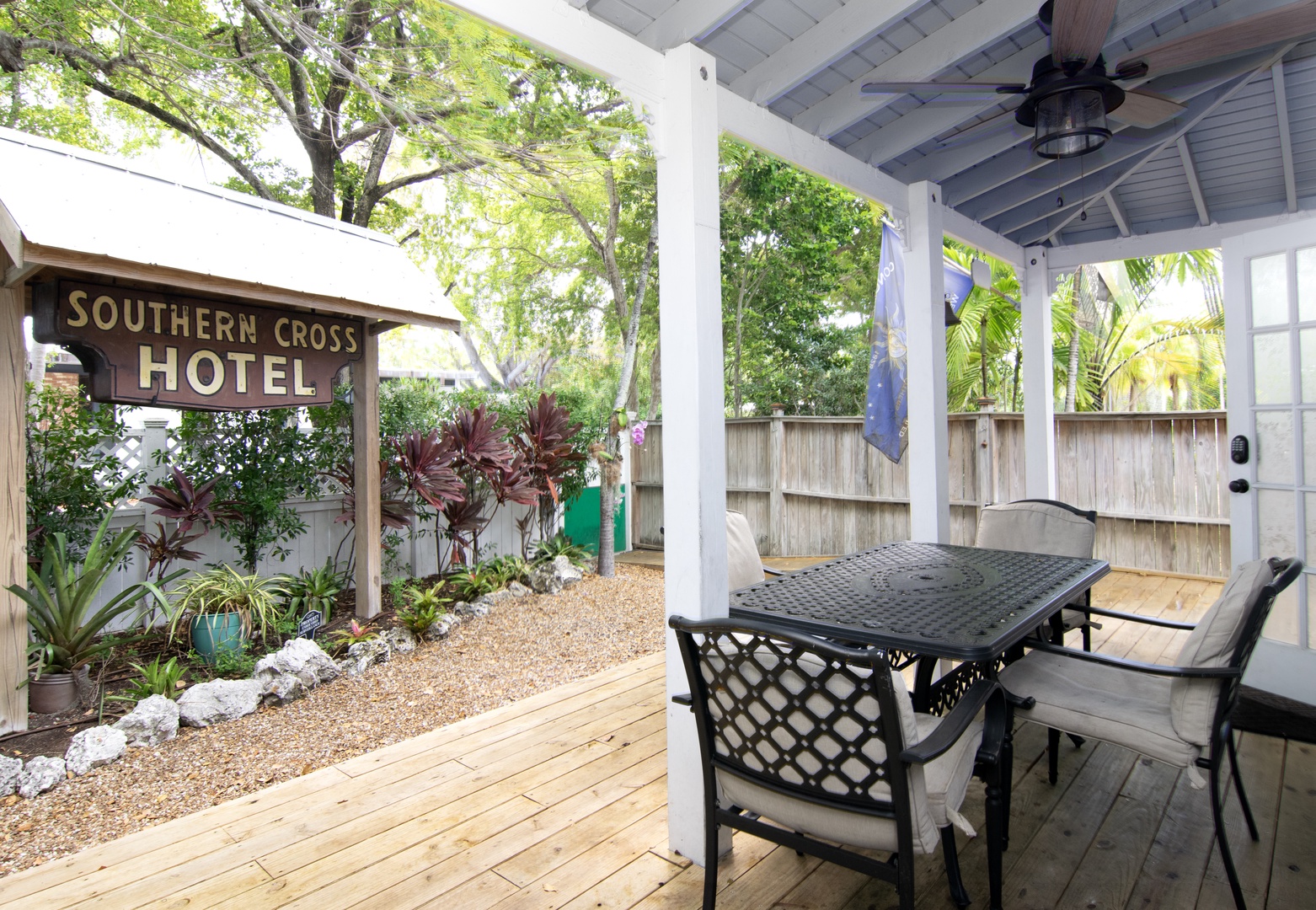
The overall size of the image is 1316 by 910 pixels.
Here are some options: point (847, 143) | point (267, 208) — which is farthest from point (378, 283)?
point (847, 143)

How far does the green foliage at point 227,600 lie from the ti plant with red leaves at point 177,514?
0.60 feet

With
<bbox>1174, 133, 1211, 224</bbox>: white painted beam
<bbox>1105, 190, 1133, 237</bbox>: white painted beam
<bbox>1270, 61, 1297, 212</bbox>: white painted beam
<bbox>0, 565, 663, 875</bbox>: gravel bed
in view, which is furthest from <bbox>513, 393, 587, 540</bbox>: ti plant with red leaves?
<bbox>1270, 61, 1297, 212</bbox>: white painted beam

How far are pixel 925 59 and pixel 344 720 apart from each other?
3.49m

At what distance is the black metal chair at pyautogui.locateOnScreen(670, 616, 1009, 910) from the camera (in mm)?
1358

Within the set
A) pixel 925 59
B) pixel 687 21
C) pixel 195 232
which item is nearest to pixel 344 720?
pixel 195 232

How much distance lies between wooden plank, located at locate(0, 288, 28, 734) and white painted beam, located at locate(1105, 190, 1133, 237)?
17.5 feet

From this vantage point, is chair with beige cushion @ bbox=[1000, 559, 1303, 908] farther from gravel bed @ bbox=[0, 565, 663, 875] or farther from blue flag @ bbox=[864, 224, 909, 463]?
gravel bed @ bbox=[0, 565, 663, 875]

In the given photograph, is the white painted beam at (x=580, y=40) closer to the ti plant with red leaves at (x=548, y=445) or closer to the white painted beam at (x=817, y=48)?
the white painted beam at (x=817, y=48)

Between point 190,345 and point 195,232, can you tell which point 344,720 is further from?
point 195,232

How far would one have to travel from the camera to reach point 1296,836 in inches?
82.0

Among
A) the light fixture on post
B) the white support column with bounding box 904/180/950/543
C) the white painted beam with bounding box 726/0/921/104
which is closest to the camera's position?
the white painted beam with bounding box 726/0/921/104

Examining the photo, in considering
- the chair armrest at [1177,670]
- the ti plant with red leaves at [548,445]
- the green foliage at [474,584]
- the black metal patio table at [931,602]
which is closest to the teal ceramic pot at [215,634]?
the green foliage at [474,584]

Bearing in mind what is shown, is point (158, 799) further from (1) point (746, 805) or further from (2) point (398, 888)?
(1) point (746, 805)

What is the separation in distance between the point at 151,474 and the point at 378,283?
174 centimetres
